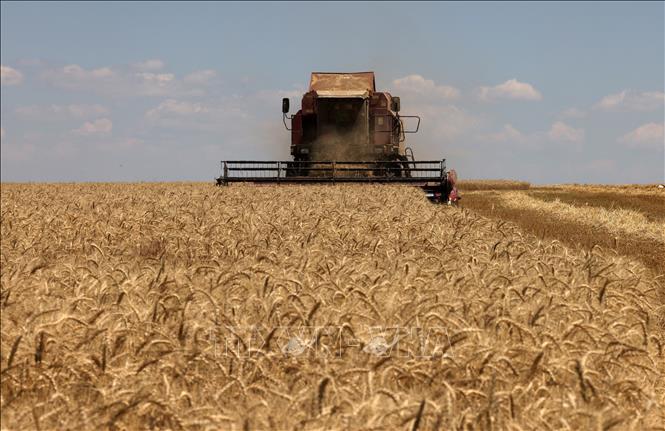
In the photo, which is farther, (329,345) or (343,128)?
(343,128)

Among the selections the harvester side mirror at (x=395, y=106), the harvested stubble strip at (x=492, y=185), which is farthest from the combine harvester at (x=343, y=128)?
the harvested stubble strip at (x=492, y=185)

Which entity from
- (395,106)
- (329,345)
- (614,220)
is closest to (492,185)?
(395,106)

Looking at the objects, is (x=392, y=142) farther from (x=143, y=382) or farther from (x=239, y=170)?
(x=143, y=382)

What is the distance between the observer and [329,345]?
12.8ft

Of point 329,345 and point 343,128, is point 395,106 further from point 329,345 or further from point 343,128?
point 329,345

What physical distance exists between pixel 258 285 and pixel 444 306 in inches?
46.7

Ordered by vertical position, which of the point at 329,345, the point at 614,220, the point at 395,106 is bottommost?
the point at 614,220

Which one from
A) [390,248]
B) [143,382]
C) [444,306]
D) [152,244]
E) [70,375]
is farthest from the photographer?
[152,244]

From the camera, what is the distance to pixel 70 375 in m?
3.59

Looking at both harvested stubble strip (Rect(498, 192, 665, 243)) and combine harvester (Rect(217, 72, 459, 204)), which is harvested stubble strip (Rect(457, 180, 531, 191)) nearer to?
harvested stubble strip (Rect(498, 192, 665, 243))

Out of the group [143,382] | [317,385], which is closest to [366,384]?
[317,385]

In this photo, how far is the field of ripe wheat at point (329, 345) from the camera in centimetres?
323

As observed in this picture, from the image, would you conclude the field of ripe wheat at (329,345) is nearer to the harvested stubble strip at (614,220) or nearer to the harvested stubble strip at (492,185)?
the harvested stubble strip at (614,220)

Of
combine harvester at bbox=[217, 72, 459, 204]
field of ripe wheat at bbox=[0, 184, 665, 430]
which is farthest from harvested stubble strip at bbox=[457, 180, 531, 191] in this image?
→ field of ripe wheat at bbox=[0, 184, 665, 430]
